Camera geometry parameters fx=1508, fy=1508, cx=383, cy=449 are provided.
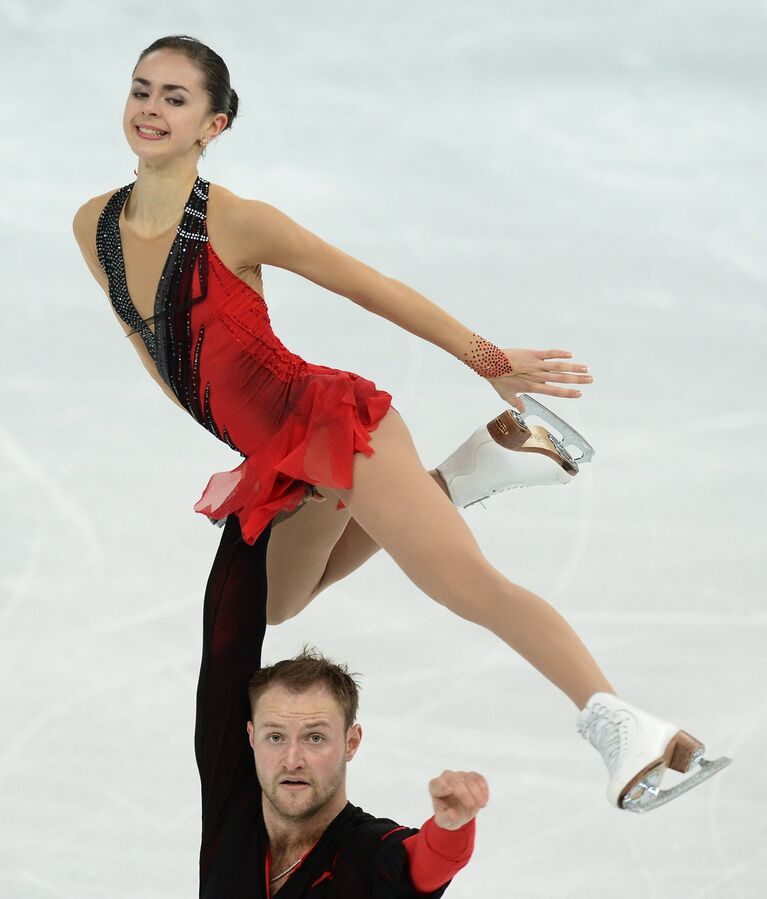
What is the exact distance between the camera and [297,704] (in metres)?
3.04

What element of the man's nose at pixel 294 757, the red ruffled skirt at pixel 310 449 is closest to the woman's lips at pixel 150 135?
the red ruffled skirt at pixel 310 449

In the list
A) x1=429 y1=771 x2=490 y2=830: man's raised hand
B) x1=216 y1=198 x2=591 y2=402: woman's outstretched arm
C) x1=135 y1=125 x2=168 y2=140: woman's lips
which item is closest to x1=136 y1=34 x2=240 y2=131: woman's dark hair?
x1=135 y1=125 x2=168 y2=140: woman's lips

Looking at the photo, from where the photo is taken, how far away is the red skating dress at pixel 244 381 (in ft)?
10.1

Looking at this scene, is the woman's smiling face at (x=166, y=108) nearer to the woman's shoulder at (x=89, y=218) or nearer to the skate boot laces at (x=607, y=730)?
the woman's shoulder at (x=89, y=218)

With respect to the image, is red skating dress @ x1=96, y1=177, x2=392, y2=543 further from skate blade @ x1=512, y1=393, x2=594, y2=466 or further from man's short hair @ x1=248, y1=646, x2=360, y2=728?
skate blade @ x1=512, y1=393, x2=594, y2=466

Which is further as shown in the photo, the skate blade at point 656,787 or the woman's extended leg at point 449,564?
the woman's extended leg at point 449,564

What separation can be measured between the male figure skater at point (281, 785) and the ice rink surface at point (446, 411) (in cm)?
118

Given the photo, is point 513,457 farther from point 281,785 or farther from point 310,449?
point 281,785

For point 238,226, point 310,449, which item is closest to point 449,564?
point 310,449

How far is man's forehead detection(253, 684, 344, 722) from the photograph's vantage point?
3.04m

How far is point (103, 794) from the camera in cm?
439

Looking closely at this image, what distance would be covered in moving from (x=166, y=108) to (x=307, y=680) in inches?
47.4

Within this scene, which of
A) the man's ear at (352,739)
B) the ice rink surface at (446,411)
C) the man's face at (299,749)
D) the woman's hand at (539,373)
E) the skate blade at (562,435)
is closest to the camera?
the man's face at (299,749)

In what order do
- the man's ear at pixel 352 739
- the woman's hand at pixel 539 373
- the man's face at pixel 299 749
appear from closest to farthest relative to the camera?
the man's face at pixel 299 749 → the man's ear at pixel 352 739 → the woman's hand at pixel 539 373
